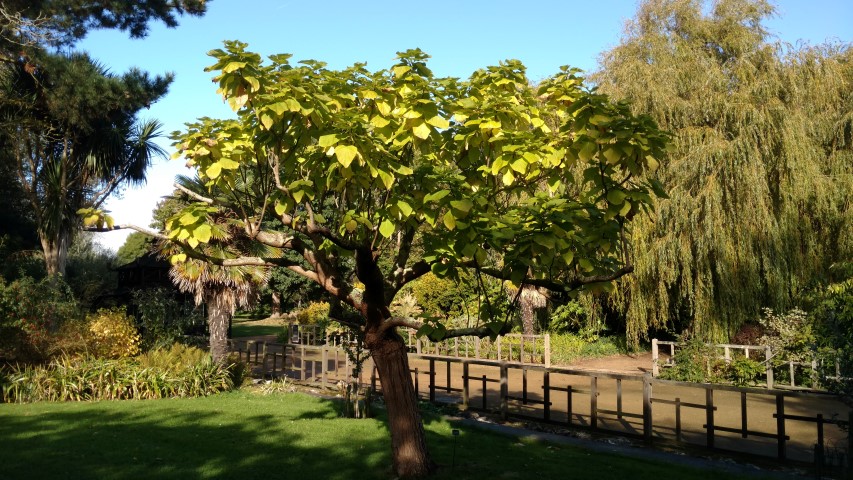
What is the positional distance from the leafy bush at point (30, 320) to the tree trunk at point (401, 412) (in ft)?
29.3

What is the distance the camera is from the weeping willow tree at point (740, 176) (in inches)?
669

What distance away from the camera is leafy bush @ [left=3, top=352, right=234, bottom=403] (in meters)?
12.0

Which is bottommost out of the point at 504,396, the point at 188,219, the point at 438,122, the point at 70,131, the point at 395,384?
the point at 504,396

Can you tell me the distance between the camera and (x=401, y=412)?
6977mm

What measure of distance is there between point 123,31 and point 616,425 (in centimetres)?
1414

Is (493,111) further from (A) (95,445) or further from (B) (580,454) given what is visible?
(A) (95,445)

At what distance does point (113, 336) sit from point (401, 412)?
9.35 meters

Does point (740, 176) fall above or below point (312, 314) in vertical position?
above

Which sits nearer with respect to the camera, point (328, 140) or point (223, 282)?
point (328, 140)

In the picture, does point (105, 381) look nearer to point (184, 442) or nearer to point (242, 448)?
point (184, 442)

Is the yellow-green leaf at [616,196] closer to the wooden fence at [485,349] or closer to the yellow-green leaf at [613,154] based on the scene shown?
the yellow-green leaf at [613,154]

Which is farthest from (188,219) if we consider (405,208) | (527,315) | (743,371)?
(527,315)

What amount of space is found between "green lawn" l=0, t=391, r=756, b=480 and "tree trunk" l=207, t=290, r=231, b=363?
3653 mm

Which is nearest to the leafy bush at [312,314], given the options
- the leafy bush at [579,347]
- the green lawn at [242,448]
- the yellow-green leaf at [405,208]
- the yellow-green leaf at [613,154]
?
the leafy bush at [579,347]
